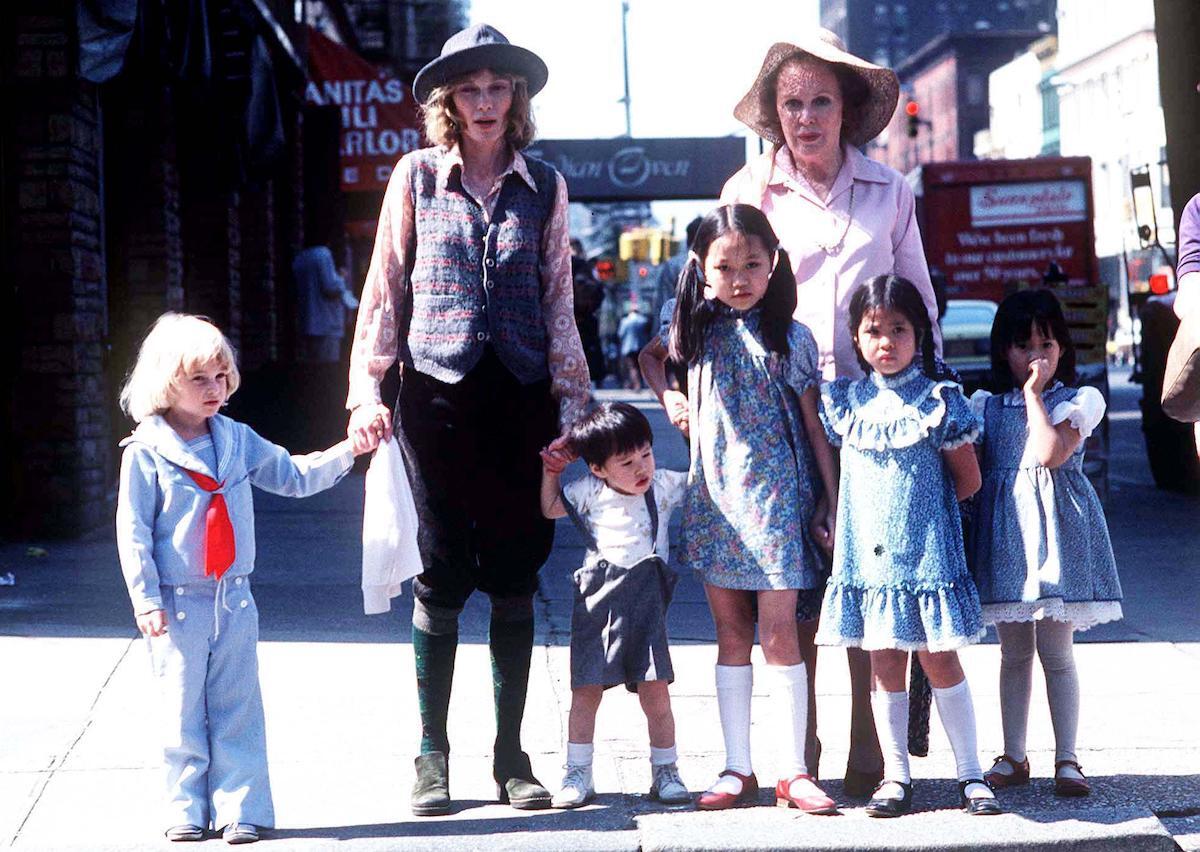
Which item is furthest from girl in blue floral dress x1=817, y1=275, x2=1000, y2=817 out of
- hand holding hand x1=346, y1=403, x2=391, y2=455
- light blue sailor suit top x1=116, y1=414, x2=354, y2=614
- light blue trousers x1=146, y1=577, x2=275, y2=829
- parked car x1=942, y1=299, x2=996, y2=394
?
parked car x1=942, y1=299, x2=996, y2=394

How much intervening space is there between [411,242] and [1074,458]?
1.84 meters

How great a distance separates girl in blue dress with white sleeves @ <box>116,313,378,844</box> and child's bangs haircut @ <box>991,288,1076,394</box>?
1793mm

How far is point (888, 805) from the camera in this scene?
14.3 feet

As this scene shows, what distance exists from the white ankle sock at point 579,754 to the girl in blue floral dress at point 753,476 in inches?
12.8

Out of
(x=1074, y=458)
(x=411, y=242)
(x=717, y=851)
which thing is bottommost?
(x=717, y=851)

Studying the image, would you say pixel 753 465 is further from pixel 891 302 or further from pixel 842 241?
pixel 842 241

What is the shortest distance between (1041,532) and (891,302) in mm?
731

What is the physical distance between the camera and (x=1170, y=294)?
12.5 meters

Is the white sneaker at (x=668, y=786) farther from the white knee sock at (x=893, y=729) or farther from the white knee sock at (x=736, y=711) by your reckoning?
the white knee sock at (x=893, y=729)

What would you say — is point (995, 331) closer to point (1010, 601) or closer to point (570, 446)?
point (1010, 601)

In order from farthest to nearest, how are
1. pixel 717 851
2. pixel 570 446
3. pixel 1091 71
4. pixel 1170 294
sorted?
pixel 1091 71 → pixel 1170 294 → pixel 570 446 → pixel 717 851

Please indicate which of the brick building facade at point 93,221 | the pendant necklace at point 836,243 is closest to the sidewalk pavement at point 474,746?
the pendant necklace at point 836,243

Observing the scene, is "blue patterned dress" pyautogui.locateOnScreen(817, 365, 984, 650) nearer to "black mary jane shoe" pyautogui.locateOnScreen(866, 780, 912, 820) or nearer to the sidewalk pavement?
"black mary jane shoe" pyautogui.locateOnScreen(866, 780, 912, 820)

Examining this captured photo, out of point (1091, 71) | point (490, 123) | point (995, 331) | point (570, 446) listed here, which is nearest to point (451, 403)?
point (570, 446)
